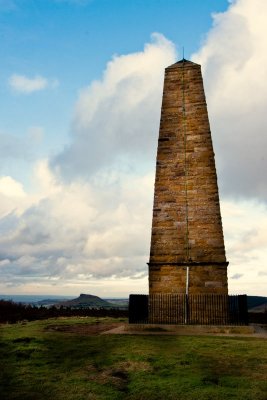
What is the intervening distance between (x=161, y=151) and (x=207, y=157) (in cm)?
183

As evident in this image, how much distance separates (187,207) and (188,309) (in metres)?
3.76

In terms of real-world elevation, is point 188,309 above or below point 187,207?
below

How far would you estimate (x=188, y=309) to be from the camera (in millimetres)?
15484

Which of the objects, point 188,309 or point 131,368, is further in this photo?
point 188,309

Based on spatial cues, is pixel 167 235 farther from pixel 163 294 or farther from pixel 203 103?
pixel 203 103

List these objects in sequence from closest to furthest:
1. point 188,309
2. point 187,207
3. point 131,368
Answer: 1. point 131,368
2. point 188,309
3. point 187,207

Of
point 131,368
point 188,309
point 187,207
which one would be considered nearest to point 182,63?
point 187,207

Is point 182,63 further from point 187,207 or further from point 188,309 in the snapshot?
point 188,309

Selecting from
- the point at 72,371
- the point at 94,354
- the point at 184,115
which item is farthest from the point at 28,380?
the point at 184,115

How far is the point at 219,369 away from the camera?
348 inches

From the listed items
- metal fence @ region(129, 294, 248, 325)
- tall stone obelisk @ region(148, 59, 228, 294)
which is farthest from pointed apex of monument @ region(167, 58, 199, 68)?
metal fence @ region(129, 294, 248, 325)

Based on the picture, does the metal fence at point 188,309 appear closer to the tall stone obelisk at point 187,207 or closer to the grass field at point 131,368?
the tall stone obelisk at point 187,207

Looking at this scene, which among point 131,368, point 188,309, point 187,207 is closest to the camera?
point 131,368

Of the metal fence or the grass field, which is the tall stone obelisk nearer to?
the metal fence
